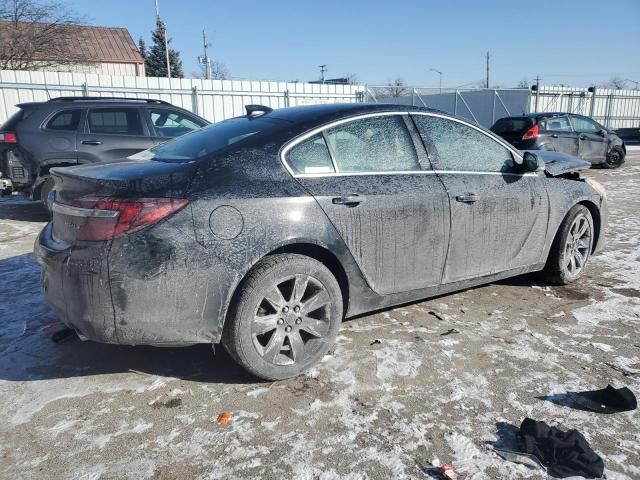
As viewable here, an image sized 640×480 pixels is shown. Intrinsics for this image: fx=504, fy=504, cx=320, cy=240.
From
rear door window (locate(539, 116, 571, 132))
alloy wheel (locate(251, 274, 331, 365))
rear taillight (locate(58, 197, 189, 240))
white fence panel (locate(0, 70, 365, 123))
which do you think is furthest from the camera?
white fence panel (locate(0, 70, 365, 123))

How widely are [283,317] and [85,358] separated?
143 cm

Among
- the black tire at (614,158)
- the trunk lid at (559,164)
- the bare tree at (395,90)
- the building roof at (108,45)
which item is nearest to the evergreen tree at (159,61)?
the building roof at (108,45)

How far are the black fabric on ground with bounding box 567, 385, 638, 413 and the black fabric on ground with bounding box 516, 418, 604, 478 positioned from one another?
1.23 ft

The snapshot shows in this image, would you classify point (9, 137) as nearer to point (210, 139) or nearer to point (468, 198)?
point (210, 139)

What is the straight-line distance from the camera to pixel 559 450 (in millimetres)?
2352

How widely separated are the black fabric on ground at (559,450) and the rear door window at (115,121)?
269 inches

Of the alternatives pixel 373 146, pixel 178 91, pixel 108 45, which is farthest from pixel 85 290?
pixel 108 45

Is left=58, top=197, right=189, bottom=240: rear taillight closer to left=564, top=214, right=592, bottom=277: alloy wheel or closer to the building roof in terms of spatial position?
left=564, top=214, right=592, bottom=277: alloy wheel

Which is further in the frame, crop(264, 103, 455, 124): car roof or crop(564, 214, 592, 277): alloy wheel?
crop(564, 214, 592, 277): alloy wheel

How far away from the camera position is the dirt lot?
2.34 metres

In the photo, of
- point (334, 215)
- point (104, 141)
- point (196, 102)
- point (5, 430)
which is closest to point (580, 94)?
point (196, 102)

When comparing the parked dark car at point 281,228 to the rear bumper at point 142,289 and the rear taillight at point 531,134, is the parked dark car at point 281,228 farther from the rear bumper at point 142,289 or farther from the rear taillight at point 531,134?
the rear taillight at point 531,134

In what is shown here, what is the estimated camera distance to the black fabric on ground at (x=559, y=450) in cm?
225

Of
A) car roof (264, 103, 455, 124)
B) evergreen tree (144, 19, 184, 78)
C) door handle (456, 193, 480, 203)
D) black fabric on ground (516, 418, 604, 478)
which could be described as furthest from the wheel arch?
evergreen tree (144, 19, 184, 78)
